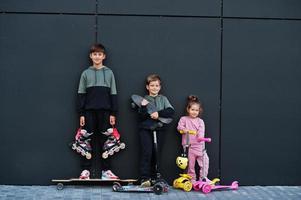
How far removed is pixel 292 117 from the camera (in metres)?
8.06

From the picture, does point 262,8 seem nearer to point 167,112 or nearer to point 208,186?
point 167,112

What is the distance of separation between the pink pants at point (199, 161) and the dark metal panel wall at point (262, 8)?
215 centimetres

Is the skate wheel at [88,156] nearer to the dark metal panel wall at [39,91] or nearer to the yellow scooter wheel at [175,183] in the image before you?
the dark metal panel wall at [39,91]

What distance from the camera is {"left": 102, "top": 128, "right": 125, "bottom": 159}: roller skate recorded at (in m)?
7.61

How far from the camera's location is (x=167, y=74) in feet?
25.9

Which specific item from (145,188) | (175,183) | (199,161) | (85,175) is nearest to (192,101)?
(199,161)

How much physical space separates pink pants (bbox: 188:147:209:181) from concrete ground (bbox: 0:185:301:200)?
12.0 inches

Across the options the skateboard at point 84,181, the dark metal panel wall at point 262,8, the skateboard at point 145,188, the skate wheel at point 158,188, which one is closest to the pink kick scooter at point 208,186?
the skateboard at point 145,188

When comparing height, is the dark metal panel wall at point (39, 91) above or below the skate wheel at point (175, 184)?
above

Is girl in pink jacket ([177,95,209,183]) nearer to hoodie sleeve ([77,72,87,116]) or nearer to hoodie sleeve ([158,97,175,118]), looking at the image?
hoodie sleeve ([158,97,175,118])

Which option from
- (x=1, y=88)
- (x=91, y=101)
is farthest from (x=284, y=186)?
(x=1, y=88)

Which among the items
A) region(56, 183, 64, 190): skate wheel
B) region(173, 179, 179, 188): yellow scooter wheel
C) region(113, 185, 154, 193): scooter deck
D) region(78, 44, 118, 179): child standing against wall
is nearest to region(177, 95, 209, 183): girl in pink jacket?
region(173, 179, 179, 188): yellow scooter wheel

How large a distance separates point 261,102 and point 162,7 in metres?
2.13

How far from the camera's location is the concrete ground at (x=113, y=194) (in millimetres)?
7168
